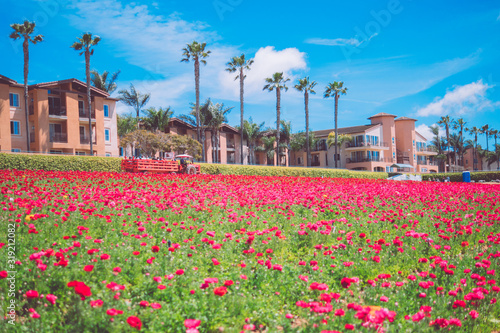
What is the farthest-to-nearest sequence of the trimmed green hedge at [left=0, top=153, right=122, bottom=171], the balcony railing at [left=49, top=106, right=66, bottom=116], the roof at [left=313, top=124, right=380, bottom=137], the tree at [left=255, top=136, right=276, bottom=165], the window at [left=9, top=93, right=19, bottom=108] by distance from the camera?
the roof at [left=313, top=124, right=380, bottom=137], the tree at [left=255, top=136, right=276, bottom=165], the balcony railing at [left=49, top=106, right=66, bottom=116], the window at [left=9, top=93, right=19, bottom=108], the trimmed green hedge at [left=0, top=153, right=122, bottom=171]

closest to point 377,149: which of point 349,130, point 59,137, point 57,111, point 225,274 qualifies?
point 349,130

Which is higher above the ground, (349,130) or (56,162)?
(349,130)

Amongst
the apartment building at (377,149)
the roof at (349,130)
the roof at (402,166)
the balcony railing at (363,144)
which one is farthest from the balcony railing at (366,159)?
the roof at (349,130)

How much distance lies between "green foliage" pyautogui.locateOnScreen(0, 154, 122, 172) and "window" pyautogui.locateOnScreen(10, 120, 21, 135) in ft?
70.4

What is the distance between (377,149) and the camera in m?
70.0

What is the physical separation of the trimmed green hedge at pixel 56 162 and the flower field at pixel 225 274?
1432 centimetres

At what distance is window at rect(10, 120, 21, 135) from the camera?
38.8 m

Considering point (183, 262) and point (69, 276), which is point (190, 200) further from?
point (69, 276)

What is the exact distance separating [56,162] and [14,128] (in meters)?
22.0

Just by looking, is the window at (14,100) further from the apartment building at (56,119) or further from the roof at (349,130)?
the roof at (349,130)

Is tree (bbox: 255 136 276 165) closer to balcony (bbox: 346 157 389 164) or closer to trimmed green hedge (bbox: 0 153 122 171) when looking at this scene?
balcony (bbox: 346 157 389 164)

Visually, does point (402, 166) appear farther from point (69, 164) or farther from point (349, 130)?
point (69, 164)

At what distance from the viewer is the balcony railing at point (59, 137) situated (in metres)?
41.3

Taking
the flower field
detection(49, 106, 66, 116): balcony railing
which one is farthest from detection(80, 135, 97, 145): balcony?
the flower field
